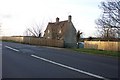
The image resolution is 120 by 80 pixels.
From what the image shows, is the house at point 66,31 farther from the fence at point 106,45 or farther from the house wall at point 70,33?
the fence at point 106,45

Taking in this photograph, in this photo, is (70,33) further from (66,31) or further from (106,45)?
(106,45)

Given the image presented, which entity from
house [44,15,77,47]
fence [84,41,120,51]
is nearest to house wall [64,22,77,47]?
house [44,15,77,47]

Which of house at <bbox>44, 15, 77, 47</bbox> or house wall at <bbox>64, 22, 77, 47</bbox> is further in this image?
house wall at <bbox>64, 22, 77, 47</bbox>

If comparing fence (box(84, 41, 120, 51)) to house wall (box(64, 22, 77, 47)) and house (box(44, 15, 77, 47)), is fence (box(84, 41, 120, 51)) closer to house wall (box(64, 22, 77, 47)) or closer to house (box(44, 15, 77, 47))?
house (box(44, 15, 77, 47))

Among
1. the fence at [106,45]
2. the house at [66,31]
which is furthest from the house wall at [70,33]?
the fence at [106,45]

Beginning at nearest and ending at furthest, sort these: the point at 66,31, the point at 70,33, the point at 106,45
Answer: the point at 106,45
the point at 66,31
the point at 70,33

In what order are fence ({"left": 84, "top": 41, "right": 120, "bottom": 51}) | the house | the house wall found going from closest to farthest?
fence ({"left": 84, "top": 41, "right": 120, "bottom": 51}), the house, the house wall

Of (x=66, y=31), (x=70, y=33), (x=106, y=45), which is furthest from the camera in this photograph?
(x=70, y=33)

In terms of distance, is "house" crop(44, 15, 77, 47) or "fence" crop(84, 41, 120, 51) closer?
"fence" crop(84, 41, 120, 51)

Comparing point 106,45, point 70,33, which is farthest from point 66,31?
point 106,45

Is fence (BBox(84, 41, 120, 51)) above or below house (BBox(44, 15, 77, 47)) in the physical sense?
below

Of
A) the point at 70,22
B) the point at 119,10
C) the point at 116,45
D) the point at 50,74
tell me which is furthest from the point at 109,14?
the point at 70,22

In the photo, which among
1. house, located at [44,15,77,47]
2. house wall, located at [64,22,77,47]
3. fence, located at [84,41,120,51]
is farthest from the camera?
house wall, located at [64,22,77,47]

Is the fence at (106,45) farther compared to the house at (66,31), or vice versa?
the house at (66,31)
